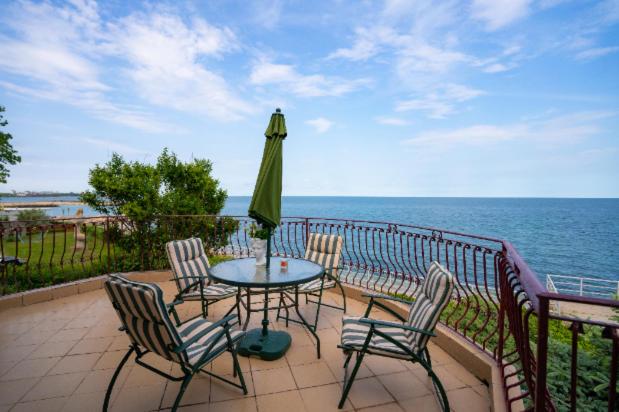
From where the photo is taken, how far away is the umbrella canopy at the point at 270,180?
300cm

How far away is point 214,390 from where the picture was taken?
2.43 m

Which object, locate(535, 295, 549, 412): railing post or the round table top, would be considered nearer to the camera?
locate(535, 295, 549, 412): railing post

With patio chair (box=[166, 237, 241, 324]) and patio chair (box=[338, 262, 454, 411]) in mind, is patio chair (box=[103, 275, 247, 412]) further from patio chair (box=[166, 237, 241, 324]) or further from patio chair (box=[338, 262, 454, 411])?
patio chair (box=[166, 237, 241, 324])

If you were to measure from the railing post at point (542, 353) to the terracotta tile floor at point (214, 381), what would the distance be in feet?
3.29

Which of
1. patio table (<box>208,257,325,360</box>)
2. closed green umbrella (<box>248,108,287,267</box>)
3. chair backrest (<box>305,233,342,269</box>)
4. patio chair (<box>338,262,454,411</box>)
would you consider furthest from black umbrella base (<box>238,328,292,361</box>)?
chair backrest (<box>305,233,342,269</box>)

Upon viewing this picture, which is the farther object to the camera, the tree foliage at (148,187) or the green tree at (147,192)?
the tree foliage at (148,187)

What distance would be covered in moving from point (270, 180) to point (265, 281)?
38.9 inches

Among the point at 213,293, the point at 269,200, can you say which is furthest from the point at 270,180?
the point at 213,293

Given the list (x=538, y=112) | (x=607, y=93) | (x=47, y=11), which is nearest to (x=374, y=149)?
(x=538, y=112)

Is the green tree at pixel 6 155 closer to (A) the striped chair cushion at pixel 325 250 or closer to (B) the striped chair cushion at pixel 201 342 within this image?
(A) the striped chair cushion at pixel 325 250

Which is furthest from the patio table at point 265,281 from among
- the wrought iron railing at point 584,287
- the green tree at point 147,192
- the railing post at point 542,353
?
the green tree at point 147,192

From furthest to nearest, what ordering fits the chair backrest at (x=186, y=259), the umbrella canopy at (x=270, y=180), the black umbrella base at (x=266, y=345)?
1. the chair backrest at (x=186, y=259)
2. the umbrella canopy at (x=270, y=180)
3. the black umbrella base at (x=266, y=345)

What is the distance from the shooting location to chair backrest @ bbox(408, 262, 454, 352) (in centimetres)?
215

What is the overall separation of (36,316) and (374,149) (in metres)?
73.9
